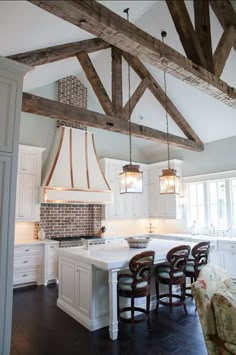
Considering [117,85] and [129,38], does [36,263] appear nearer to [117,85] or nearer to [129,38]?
[117,85]

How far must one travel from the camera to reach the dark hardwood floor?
2826 millimetres

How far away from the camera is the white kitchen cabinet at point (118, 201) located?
7.04 m

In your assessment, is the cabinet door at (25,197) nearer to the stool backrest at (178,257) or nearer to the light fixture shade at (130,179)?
the light fixture shade at (130,179)

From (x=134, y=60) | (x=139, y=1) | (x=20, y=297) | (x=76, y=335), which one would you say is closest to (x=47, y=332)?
(x=76, y=335)

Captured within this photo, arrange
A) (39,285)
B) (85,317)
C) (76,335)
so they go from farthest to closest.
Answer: (39,285) → (85,317) → (76,335)

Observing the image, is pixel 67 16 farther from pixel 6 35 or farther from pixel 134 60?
pixel 134 60

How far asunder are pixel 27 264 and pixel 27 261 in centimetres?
6

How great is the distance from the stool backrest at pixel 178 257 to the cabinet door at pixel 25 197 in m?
3.33

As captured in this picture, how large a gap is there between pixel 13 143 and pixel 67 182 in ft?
10.4

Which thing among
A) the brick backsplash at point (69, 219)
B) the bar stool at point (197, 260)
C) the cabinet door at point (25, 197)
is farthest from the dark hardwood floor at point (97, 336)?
the brick backsplash at point (69, 219)

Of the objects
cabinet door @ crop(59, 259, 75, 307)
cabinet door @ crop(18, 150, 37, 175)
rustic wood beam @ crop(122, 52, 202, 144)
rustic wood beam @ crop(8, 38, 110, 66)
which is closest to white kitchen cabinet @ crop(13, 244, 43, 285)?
cabinet door @ crop(59, 259, 75, 307)

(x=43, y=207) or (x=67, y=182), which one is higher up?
(x=67, y=182)

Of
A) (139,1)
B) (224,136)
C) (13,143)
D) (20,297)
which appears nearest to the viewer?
(13,143)

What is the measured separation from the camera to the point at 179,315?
3.76 m
